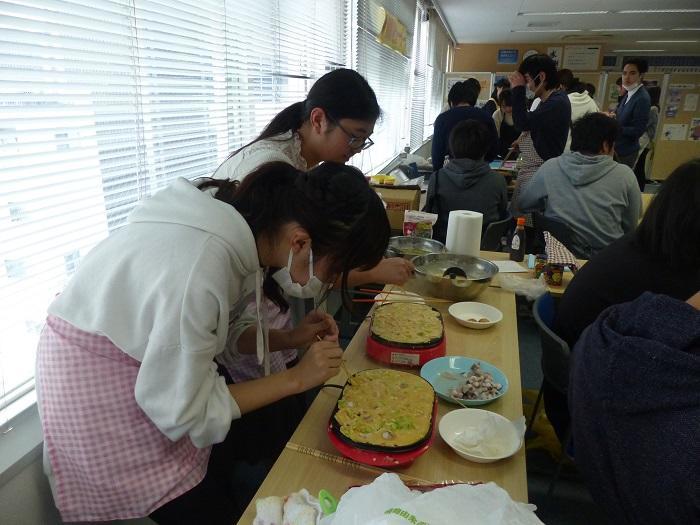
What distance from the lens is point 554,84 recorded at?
3654mm

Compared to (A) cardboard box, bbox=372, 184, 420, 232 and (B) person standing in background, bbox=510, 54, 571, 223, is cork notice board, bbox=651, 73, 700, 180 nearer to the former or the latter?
(B) person standing in background, bbox=510, 54, 571, 223

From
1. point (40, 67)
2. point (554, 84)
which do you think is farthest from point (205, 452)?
point (554, 84)

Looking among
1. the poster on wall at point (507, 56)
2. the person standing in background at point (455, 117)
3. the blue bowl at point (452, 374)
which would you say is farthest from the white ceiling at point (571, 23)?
the blue bowl at point (452, 374)

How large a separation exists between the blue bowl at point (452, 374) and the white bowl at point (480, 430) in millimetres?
49

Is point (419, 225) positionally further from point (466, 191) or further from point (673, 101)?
point (673, 101)

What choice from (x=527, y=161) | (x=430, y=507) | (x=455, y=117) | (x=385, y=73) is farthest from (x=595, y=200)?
(x=385, y=73)

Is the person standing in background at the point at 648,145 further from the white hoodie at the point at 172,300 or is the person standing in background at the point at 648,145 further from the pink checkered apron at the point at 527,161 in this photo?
the white hoodie at the point at 172,300

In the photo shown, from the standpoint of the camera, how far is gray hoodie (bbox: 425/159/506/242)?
114 inches

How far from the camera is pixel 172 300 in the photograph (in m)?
0.84

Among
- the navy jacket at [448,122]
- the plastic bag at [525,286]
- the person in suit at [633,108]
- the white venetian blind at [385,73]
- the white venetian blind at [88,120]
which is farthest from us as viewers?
the person in suit at [633,108]

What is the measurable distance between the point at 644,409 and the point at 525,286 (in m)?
1.01

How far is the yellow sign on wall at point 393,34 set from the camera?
3934 millimetres

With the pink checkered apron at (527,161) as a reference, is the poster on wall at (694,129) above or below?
above

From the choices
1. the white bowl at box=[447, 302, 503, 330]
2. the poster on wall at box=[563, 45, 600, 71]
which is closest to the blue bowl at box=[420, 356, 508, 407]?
the white bowl at box=[447, 302, 503, 330]
